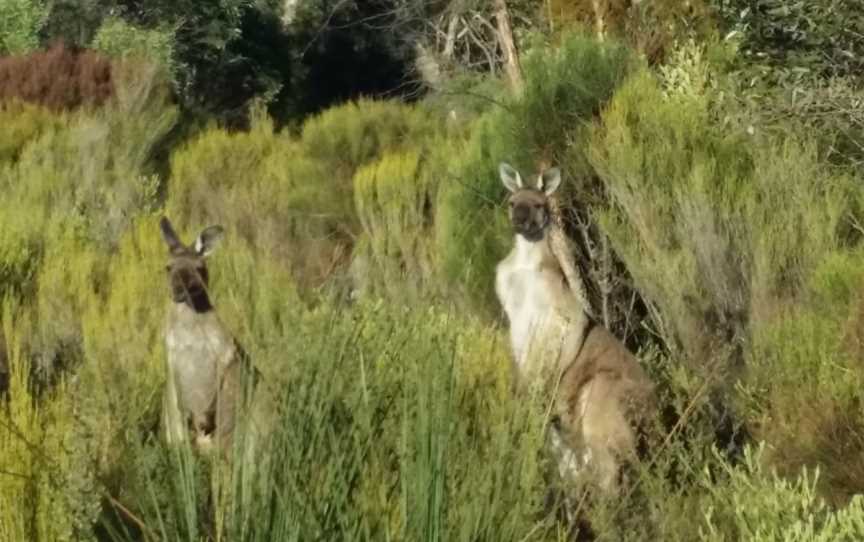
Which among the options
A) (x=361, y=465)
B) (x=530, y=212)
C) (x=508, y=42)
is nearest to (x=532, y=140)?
(x=508, y=42)

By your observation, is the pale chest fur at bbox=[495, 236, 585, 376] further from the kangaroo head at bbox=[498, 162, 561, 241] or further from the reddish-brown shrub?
the reddish-brown shrub

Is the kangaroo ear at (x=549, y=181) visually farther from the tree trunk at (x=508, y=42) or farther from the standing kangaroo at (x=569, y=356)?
the tree trunk at (x=508, y=42)

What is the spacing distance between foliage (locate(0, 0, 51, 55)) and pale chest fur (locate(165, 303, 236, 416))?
1709 cm

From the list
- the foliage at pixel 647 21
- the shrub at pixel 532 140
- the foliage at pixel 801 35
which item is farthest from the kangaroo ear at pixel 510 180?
the foliage at pixel 647 21

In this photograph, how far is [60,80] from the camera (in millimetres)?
16359

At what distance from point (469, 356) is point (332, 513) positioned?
193 centimetres

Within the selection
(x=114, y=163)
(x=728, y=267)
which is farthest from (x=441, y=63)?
(x=728, y=267)

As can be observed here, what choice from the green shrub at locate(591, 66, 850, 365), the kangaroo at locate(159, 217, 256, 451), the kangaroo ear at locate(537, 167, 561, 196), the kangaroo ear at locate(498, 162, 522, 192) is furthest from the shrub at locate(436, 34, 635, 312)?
the kangaroo at locate(159, 217, 256, 451)

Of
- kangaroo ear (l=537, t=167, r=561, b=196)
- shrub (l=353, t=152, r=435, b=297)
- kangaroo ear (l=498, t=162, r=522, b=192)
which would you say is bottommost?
shrub (l=353, t=152, r=435, b=297)

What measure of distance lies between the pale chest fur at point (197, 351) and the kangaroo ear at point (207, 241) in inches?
24.1

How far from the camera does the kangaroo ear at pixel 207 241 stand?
6.82 m

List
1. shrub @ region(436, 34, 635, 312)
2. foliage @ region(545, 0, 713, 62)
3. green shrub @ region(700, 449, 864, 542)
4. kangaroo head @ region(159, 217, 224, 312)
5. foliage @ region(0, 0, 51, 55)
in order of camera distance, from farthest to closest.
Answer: foliage @ region(0, 0, 51, 55) < foliage @ region(545, 0, 713, 62) < shrub @ region(436, 34, 635, 312) < kangaroo head @ region(159, 217, 224, 312) < green shrub @ region(700, 449, 864, 542)

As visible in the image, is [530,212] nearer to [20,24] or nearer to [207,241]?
[207,241]

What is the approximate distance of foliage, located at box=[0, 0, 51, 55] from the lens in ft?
73.3
